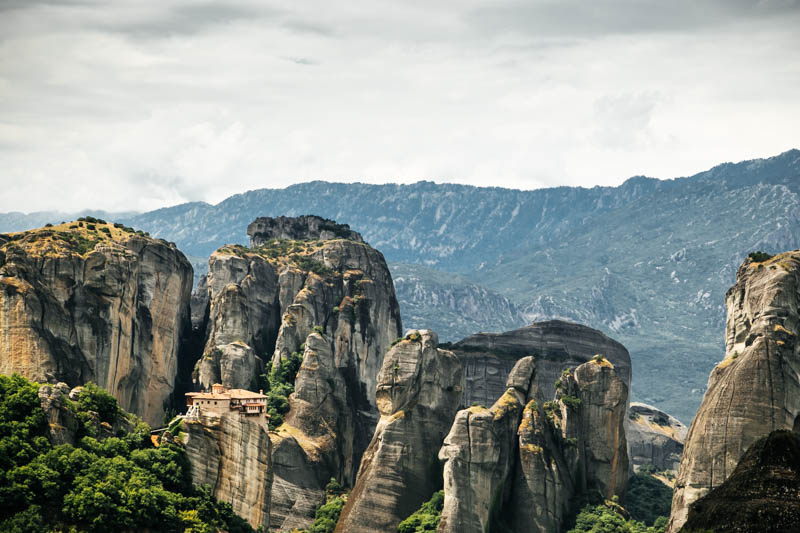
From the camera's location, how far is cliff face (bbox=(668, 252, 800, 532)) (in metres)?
146

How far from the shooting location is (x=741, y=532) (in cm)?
8500

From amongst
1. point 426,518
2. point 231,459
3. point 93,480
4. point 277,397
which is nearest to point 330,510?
point 426,518

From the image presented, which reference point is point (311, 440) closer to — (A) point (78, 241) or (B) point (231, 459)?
(A) point (78, 241)

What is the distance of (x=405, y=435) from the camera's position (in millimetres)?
172000

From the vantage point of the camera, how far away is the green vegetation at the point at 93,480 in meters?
117

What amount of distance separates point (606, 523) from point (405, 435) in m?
24.2

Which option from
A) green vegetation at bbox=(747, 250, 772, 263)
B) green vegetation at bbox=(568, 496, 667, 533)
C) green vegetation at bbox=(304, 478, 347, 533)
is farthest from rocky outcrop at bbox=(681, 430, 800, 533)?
green vegetation at bbox=(304, 478, 347, 533)

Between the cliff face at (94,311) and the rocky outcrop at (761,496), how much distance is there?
85868mm

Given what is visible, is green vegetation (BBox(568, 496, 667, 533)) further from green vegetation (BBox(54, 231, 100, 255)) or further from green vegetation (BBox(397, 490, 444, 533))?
green vegetation (BBox(54, 231, 100, 255))

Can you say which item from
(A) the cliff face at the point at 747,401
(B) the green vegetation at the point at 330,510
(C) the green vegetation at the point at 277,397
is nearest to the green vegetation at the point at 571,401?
(B) the green vegetation at the point at 330,510

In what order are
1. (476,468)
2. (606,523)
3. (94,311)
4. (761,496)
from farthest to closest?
(94,311) < (606,523) < (476,468) < (761,496)

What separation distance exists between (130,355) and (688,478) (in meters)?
69.5

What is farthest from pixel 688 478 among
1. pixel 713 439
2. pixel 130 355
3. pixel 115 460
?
pixel 130 355

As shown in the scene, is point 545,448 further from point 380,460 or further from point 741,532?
point 741,532
